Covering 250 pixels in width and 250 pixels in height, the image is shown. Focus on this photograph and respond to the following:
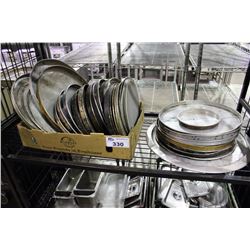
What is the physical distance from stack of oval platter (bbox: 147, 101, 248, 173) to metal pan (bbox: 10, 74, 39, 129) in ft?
1.39

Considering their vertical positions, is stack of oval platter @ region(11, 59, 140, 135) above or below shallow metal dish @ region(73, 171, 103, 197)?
above

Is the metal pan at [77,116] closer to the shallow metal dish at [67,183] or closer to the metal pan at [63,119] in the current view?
the metal pan at [63,119]

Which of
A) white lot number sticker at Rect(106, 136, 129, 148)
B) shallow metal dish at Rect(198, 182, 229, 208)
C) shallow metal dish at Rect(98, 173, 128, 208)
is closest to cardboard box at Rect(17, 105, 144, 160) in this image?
white lot number sticker at Rect(106, 136, 129, 148)

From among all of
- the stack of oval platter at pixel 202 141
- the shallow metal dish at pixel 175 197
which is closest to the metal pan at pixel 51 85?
the stack of oval platter at pixel 202 141

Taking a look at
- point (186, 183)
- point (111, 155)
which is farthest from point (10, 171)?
point (186, 183)

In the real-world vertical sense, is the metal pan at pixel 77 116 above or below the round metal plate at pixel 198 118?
above

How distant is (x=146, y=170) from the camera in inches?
24.1

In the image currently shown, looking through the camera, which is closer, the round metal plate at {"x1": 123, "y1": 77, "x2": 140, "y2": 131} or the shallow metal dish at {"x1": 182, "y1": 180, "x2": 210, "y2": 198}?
the round metal plate at {"x1": 123, "y1": 77, "x2": 140, "y2": 131}

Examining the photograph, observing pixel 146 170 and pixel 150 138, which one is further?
pixel 150 138

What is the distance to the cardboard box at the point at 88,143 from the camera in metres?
0.59

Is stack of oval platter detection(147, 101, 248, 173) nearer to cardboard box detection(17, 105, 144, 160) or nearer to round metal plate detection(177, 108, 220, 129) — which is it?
round metal plate detection(177, 108, 220, 129)

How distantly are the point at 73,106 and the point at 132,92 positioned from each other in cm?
24

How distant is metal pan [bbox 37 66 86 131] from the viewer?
637 millimetres
